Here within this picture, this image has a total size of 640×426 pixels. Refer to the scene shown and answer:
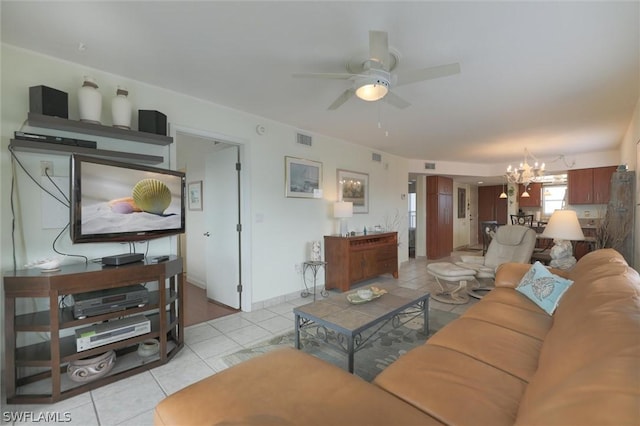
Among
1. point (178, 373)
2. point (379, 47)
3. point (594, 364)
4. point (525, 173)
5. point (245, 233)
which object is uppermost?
point (379, 47)

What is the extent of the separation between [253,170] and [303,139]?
1.03m

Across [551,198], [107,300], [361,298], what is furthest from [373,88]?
[551,198]

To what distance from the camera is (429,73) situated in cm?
192

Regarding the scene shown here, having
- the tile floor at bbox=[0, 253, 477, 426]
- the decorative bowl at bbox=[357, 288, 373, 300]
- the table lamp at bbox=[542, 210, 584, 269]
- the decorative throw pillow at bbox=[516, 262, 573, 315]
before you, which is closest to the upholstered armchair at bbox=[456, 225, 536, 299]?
the tile floor at bbox=[0, 253, 477, 426]

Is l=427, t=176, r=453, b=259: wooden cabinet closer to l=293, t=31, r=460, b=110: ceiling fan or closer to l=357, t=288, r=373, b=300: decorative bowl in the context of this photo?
l=357, t=288, r=373, b=300: decorative bowl

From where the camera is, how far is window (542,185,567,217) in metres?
7.91

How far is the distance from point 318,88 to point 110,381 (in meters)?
3.01

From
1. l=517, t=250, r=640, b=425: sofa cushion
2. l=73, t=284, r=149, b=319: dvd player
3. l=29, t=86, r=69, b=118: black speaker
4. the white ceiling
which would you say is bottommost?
Result: l=73, t=284, r=149, b=319: dvd player

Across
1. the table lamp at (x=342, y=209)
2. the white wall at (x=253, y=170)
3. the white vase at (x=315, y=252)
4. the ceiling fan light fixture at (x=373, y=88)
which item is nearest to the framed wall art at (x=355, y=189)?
the white wall at (x=253, y=170)

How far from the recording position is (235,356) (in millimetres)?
2418

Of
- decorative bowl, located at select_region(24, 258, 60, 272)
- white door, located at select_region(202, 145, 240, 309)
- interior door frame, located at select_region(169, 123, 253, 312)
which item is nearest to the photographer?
decorative bowl, located at select_region(24, 258, 60, 272)

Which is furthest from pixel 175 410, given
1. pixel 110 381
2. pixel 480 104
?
pixel 480 104

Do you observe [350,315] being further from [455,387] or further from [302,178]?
[302,178]

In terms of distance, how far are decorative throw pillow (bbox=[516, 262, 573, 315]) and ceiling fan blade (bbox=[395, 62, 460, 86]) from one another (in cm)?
183
